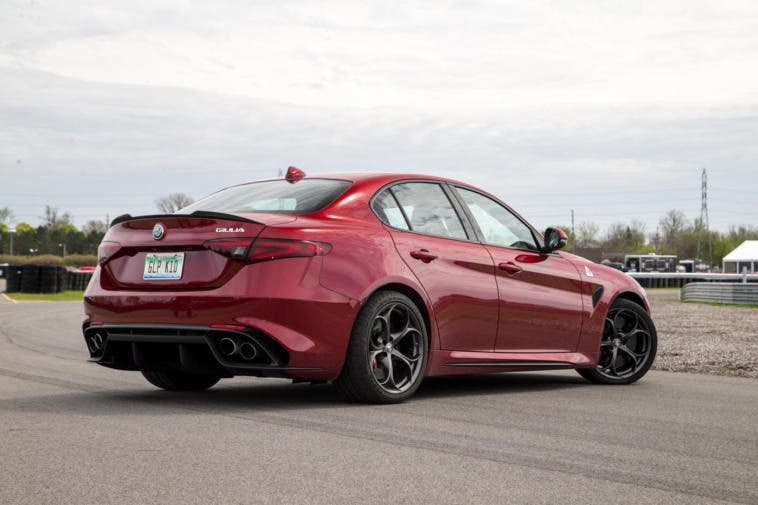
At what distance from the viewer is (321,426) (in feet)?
19.5

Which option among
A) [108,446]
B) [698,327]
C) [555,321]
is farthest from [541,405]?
[698,327]

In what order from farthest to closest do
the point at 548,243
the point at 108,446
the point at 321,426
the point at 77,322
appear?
the point at 77,322 < the point at 548,243 < the point at 321,426 < the point at 108,446

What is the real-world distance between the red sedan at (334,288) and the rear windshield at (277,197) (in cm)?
2

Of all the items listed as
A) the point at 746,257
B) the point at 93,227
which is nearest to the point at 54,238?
the point at 93,227

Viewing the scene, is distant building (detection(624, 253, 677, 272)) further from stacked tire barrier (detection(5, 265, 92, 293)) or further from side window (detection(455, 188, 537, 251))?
side window (detection(455, 188, 537, 251))

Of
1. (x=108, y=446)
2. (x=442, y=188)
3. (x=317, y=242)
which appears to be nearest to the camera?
(x=108, y=446)

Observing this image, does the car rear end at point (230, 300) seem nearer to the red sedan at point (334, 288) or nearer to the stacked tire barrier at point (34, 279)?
the red sedan at point (334, 288)

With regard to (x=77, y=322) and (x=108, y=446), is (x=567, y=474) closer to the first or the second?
(x=108, y=446)

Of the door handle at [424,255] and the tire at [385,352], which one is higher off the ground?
the door handle at [424,255]

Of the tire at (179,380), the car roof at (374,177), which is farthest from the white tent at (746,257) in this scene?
the tire at (179,380)

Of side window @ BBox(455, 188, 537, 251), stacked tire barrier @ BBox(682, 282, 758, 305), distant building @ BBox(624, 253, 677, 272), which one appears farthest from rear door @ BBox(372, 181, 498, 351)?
distant building @ BBox(624, 253, 677, 272)

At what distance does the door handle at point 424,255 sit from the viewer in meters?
7.17

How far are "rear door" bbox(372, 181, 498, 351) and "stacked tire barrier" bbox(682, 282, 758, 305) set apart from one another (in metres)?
28.0

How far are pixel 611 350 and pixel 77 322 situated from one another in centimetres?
1383
